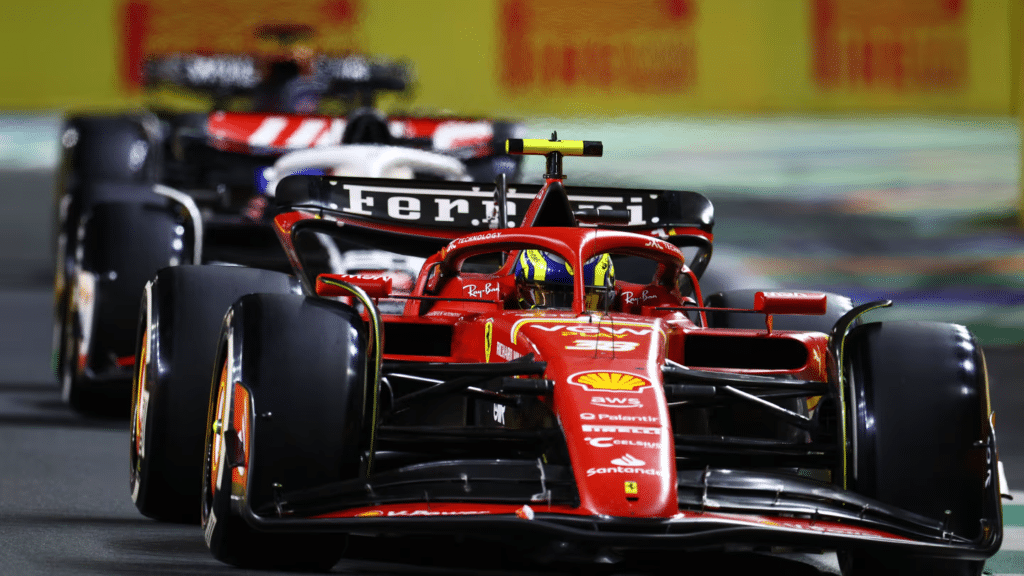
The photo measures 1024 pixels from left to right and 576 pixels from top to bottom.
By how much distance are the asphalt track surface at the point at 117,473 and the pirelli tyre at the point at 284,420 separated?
15 centimetres

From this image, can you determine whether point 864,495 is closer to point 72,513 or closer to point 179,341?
point 179,341

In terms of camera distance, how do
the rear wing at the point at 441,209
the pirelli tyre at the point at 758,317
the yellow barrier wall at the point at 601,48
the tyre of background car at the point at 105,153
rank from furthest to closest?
the yellow barrier wall at the point at 601,48 → the tyre of background car at the point at 105,153 → the rear wing at the point at 441,209 → the pirelli tyre at the point at 758,317

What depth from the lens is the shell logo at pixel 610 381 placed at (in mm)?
4934

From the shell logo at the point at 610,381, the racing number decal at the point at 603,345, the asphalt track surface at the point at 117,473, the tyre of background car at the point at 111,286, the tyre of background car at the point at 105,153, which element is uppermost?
the tyre of background car at the point at 105,153

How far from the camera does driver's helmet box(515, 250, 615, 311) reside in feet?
20.1

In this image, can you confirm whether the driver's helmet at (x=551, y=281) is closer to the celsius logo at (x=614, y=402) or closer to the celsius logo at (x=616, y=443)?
the celsius logo at (x=614, y=402)

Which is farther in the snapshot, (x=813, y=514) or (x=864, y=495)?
(x=864, y=495)

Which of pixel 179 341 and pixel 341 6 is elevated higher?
pixel 341 6

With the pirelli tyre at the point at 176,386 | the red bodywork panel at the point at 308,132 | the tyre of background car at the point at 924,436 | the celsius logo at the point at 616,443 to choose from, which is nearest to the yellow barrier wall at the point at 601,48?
the red bodywork panel at the point at 308,132

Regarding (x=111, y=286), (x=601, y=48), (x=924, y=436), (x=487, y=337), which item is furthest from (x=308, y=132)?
(x=601, y=48)

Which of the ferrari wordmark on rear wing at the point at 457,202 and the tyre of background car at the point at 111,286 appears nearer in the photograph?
the ferrari wordmark on rear wing at the point at 457,202

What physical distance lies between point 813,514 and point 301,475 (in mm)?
1391

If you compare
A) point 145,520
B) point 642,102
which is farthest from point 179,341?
point 642,102

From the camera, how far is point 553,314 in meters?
5.54
